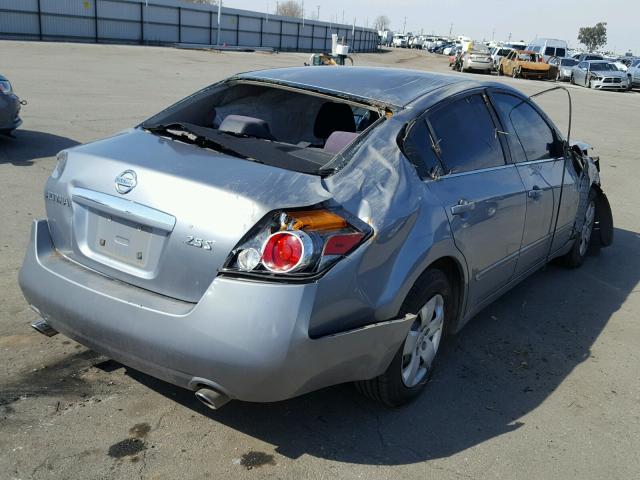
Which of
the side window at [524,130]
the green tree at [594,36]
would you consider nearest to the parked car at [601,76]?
the side window at [524,130]

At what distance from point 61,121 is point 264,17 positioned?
1880 inches

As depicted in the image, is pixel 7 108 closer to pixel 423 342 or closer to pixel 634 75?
pixel 423 342

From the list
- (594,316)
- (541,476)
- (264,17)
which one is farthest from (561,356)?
(264,17)

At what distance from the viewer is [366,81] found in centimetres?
388

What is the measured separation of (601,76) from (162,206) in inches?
1418

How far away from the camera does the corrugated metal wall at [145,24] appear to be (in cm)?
3806

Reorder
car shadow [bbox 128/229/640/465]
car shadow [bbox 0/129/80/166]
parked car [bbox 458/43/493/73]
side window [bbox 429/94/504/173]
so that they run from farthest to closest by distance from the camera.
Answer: parked car [bbox 458/43/493/73] → car shadow [bbox 0/129/80/166] → side window [bbox 429/94/504/173] → car shadow [bbox 128/229/640/465]

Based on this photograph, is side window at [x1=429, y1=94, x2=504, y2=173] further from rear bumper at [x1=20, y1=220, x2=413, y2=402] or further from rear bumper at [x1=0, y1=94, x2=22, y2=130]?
rear bumper at [x1=0, y1=94, x2=22, y2=130]

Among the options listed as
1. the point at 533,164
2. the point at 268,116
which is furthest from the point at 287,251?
the point at 533,164

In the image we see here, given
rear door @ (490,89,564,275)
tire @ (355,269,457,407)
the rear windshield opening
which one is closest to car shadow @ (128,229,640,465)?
tire @ (355,269,457,407)

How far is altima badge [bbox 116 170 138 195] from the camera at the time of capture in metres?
3.00

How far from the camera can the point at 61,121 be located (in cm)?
1109

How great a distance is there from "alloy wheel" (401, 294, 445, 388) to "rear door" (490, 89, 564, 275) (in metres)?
1.14

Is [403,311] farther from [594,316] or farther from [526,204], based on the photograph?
[594,316]
